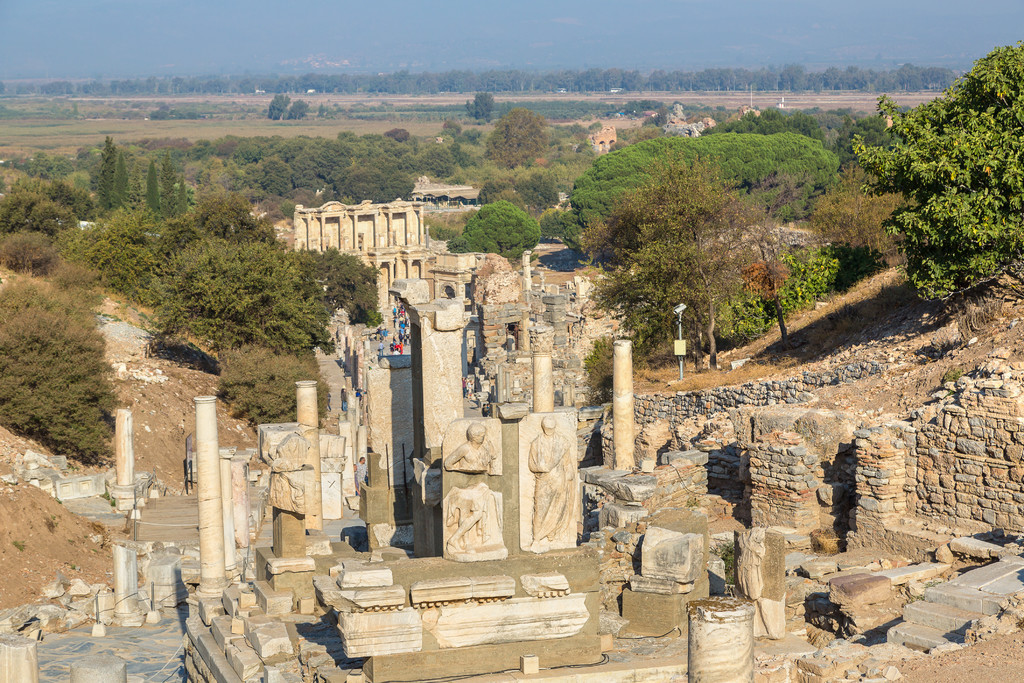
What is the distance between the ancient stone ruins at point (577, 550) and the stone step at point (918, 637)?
3cm

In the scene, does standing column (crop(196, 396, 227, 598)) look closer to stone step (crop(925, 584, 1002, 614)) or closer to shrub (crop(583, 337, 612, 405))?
stone step (crop(925, 584, 1002, 614))

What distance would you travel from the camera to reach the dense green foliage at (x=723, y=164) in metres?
91.6

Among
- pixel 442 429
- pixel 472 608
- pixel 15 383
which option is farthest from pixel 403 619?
pixel 15 383

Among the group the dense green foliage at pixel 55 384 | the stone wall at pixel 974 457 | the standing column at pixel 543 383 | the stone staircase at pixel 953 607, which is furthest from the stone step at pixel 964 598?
the dense green foliage at pixel 55 384

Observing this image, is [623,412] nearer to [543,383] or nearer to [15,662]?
[543,383]

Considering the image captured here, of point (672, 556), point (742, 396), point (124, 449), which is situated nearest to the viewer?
point (672, 556)

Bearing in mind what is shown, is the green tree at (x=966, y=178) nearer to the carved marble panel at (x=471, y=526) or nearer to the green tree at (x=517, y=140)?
the carved marble panel at (x=471, y=526)

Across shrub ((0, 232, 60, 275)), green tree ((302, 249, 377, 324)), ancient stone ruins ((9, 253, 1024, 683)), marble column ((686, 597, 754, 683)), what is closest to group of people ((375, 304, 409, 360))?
green tree ((302, 249, 377, 324))

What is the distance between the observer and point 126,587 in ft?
57.7

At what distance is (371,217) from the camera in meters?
101

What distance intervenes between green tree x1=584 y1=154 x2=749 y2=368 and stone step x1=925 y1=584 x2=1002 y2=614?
17.6 metres

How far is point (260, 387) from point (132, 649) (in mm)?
18998

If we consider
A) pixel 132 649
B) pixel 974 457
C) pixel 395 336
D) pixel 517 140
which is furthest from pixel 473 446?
pixel 517 140

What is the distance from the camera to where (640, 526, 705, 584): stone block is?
11766 millimetres
